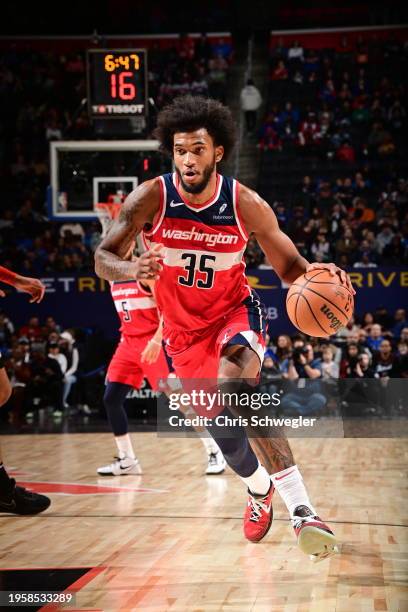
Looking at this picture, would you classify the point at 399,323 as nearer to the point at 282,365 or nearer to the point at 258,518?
the point at 282,365

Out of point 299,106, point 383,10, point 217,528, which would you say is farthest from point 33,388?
point 383,10

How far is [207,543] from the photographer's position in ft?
15.6

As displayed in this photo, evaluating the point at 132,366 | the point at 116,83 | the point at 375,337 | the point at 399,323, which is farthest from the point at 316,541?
the point at 399,323

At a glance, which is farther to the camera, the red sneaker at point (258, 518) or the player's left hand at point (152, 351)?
the player's left hand at point (152, 351)

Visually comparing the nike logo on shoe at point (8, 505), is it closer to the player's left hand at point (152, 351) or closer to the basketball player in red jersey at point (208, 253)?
the basketball player in red jersey at point (208, 253)

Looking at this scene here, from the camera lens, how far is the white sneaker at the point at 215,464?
7594mm

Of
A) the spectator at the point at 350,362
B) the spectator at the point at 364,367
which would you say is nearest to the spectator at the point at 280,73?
the spectator at the point at 350,362

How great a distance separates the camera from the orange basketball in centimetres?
432

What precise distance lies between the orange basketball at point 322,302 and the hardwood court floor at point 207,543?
4.06 feet

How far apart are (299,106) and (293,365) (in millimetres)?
12018

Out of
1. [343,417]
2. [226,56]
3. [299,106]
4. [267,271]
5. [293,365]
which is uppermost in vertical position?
[226,56]

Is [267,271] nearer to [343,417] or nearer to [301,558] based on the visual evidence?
[343,417]

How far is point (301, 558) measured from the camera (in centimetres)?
440

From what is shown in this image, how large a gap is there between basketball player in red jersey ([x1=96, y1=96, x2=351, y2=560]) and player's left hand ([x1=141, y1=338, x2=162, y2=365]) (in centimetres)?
202
